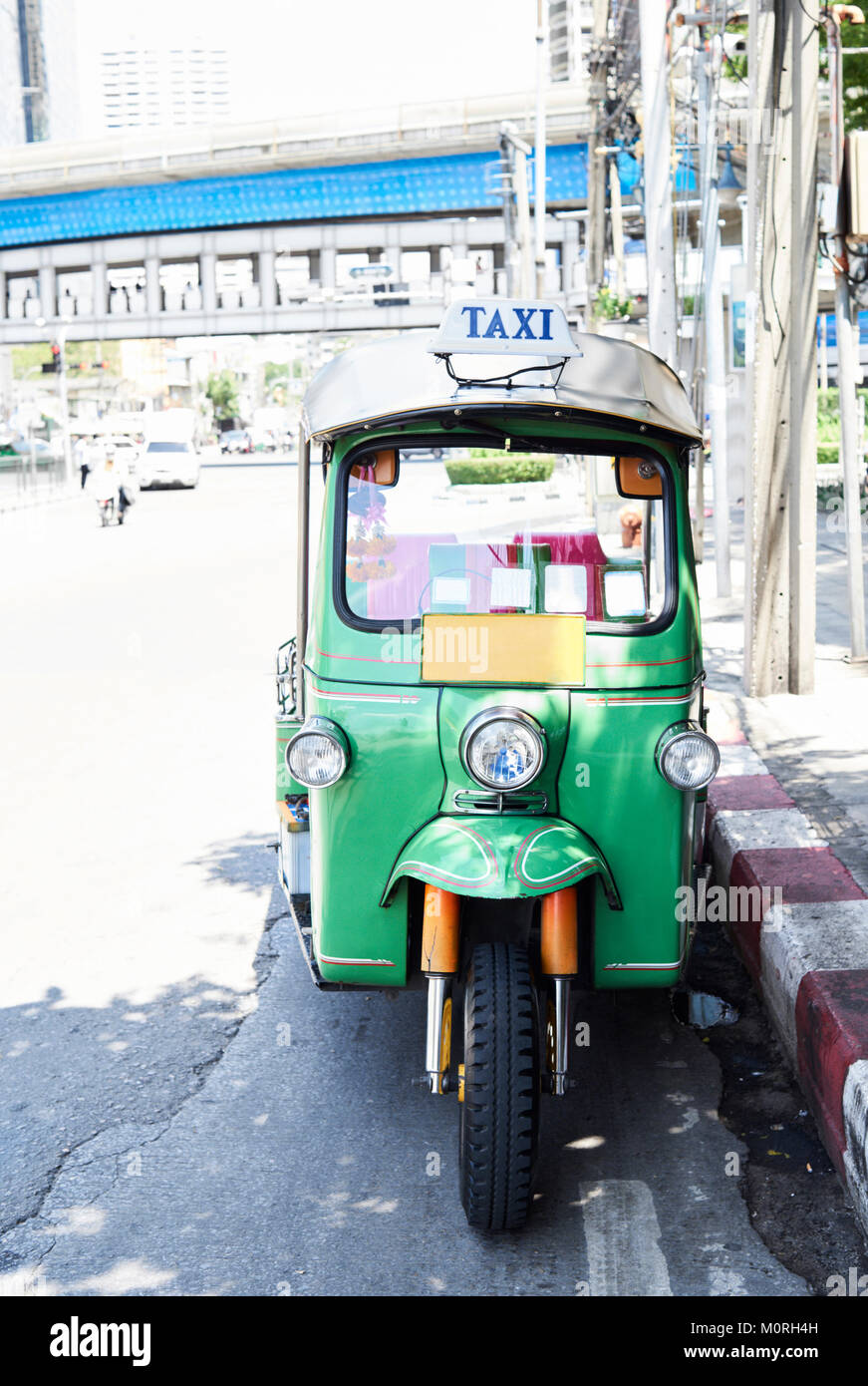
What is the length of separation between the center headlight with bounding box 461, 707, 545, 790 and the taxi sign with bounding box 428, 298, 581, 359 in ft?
3.40

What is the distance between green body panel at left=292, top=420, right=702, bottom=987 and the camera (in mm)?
4297

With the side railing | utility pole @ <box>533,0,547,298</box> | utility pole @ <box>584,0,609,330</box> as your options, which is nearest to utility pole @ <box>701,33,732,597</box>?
utility pole @ <box>584,0,609,330</box>

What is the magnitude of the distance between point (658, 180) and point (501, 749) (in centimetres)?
1033

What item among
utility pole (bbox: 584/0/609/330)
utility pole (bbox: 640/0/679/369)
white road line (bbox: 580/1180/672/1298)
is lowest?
white road line (bbox: 580/1180/672/1298)

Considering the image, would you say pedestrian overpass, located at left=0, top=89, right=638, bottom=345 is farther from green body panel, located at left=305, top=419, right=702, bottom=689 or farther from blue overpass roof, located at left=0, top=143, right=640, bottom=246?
green body panel, located at left=305, top=419, right=702, bottom=689

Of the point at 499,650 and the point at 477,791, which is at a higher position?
the point at 499,650

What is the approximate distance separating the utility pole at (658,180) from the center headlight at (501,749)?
967 cm

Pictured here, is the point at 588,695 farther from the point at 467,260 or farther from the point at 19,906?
the point at 467,260

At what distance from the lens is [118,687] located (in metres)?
11.5

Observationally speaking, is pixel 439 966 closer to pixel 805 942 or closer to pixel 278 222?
pixel 805 942

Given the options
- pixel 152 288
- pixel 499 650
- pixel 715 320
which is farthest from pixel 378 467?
pixel 152 288

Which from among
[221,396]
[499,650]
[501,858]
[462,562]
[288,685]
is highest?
[221,396]

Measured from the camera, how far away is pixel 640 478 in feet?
15.1

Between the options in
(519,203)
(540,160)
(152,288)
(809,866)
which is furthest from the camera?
(152,288)
